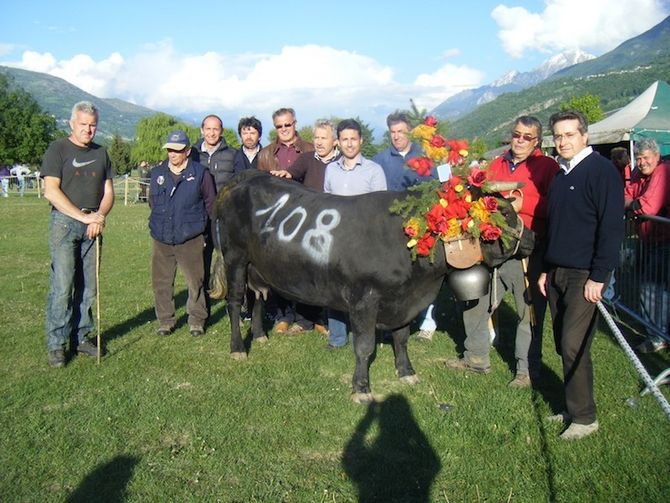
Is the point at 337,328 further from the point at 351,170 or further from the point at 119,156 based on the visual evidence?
the point at 119,156

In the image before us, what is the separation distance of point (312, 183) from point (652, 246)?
3974 millimetres

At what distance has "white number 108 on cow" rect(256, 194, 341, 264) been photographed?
5227 millimetres

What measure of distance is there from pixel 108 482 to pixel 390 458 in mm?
2010

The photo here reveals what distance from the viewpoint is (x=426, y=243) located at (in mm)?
4629

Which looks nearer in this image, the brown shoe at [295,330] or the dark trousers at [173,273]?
the dark trousers at [173,273]

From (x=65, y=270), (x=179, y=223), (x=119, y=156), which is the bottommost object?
Result: (x=119, y=156)

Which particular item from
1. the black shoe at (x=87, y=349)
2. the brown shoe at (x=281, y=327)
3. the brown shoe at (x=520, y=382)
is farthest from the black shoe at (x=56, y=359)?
the brown shoe at (x=520, y=382)

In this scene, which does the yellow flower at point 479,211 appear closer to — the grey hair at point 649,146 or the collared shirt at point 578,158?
the collared shirt at point 578,158

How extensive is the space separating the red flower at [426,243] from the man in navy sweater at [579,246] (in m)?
0.91

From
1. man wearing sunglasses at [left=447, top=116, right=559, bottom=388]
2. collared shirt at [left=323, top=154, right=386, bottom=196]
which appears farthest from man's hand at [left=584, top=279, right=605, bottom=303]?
collared shirt at [left=323, top=154, right=386, bottom=196]

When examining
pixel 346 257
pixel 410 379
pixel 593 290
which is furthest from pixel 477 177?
pixel 410 379

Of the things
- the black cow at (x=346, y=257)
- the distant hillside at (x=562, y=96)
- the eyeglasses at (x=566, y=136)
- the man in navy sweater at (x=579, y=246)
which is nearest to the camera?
the man in navy sweater at (x=579, y=246)

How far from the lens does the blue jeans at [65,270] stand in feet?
18.9

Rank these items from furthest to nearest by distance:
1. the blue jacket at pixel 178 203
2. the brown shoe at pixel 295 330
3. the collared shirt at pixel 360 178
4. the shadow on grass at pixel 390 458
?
1. the brown shoe at pixel 295 330
2. the blue jacket at pixel 178 203
3. the collared shirt at pixel 360 178
4. the shadow on grass at pixel 390 458
